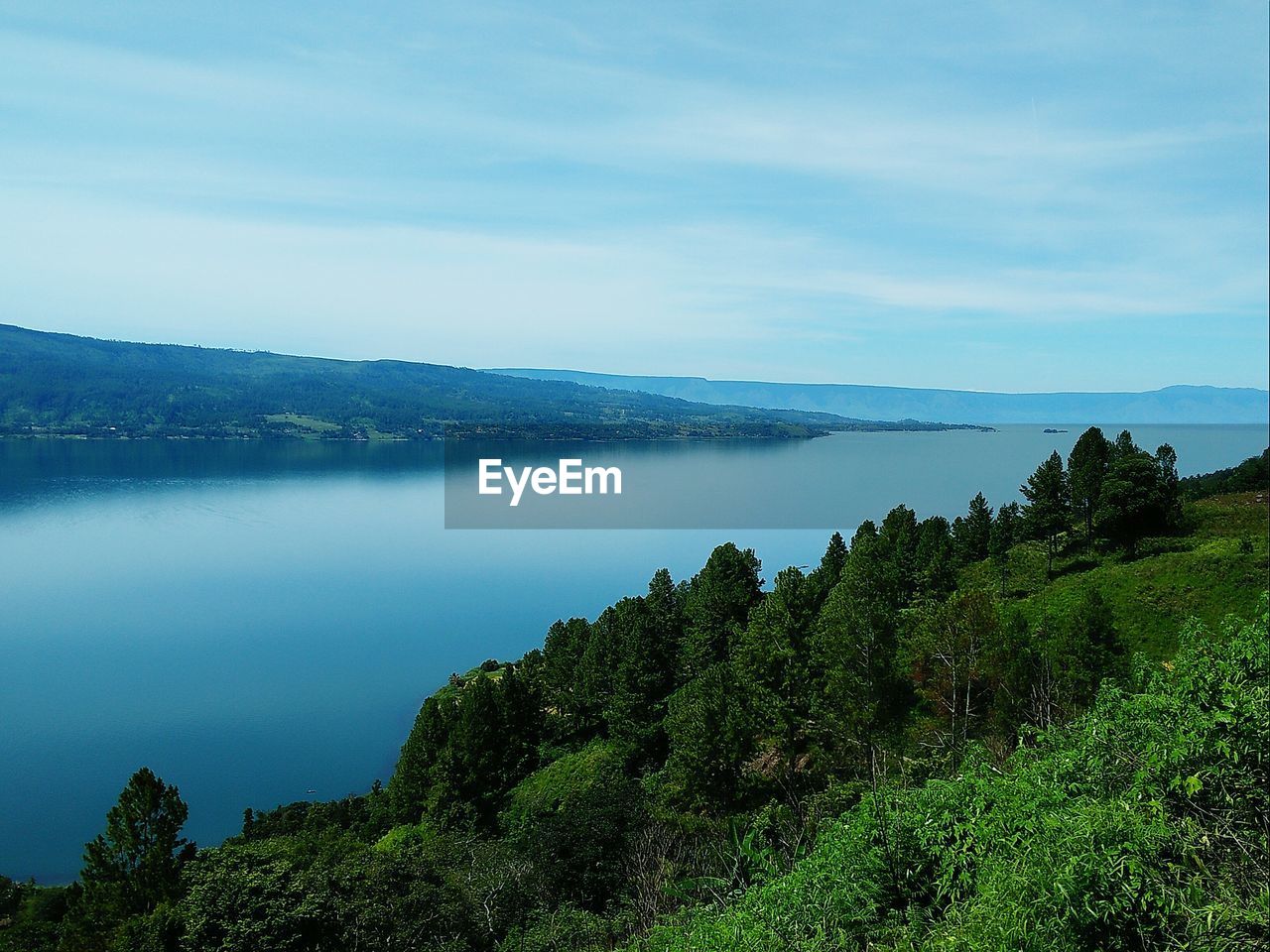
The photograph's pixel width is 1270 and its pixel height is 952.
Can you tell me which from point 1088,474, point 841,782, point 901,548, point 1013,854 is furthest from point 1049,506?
point 1013,854

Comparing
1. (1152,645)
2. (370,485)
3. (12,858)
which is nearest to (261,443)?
(370,485)

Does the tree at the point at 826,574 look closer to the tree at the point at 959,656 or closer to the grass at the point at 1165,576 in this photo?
the tree at the point at 959,656

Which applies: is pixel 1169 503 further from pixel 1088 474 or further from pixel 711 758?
pixel 711 758

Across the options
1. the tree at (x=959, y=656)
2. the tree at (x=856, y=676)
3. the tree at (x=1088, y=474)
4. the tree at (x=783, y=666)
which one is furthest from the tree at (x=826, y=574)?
the tree at (x=1088, y=474)

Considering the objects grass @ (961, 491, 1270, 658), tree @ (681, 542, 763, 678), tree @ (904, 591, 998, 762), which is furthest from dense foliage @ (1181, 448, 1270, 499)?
tree @ (904, 591, 998, 762)

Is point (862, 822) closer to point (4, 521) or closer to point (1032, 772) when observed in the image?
point (1032, 772)

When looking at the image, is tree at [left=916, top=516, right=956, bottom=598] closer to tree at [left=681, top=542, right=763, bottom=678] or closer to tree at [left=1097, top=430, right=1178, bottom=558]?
tree at [left=1097, top=430, right=1178, bottom=558]
